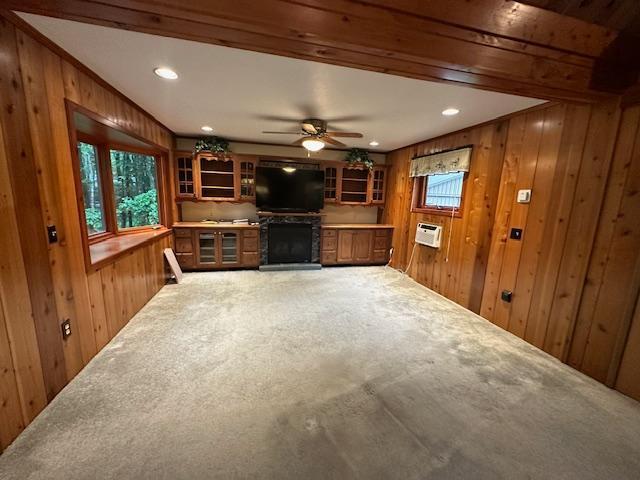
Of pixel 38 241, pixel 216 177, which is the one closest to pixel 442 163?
pixel 216 177

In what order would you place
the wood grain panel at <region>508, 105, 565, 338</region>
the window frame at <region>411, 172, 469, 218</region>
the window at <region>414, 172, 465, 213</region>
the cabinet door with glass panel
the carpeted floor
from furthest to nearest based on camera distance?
the cabinet door with glass panel → the window frame at <region>411, 172, 469, 218</region> → the window at <region>414, 172, 465, 213</region> → the wood grain panel at <region>508, 105, 565, 338</region> → the carpeted floor

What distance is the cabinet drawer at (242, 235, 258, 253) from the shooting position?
477 centimetres

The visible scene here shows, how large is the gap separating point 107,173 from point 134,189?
1.72 feet

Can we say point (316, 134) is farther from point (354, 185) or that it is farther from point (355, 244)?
point (355, 244)

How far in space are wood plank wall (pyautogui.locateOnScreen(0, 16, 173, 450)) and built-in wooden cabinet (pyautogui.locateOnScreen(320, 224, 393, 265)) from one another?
3.56 metres

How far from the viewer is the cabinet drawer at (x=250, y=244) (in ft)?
15.6

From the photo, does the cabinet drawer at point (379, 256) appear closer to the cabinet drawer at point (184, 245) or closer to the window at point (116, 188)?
the cabinet drawer at point (184, 245)

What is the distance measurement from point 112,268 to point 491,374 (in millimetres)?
3468

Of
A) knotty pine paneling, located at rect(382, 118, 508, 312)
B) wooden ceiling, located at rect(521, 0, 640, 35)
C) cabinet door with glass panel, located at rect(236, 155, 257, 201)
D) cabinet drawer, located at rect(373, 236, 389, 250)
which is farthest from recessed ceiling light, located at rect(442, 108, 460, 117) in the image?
cabinet door with glass panel, located at rect(236, 155, 257, 201)

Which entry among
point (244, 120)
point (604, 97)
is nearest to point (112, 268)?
point (244, 120)

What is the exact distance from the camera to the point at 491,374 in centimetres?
213

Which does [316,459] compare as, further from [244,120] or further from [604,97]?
[244,120]

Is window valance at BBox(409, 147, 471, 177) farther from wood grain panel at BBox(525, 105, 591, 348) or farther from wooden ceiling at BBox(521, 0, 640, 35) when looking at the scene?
wooden ceiling at BBox(521, 0, 640, 35)

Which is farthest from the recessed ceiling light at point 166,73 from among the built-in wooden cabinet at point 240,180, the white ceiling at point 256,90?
the built-in wooden cabinet at point 240,180
